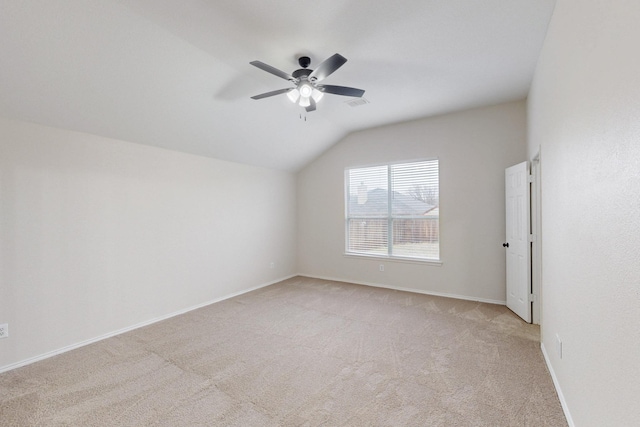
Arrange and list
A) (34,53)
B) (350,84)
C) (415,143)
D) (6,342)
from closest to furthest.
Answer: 1. (34,53)
2. (6,342)
3. (350,84)
4. (415,143)

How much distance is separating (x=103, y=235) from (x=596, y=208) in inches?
172

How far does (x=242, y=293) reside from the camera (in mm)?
4969

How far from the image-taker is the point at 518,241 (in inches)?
147

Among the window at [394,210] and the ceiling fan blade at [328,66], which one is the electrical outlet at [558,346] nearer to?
the window at [394,210]

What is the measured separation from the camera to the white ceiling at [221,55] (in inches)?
85.0

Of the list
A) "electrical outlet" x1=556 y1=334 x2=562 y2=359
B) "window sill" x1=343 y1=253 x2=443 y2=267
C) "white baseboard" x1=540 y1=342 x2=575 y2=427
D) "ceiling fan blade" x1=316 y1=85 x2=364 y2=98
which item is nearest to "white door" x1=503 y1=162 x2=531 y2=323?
"white baseboard" x1=540 y1=342 x2=575 y2=427

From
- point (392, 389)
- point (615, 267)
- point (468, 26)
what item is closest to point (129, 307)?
point (392, 389)

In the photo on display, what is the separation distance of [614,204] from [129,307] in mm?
4472

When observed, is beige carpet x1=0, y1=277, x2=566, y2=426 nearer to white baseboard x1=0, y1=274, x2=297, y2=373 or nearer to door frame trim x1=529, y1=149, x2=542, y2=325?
white baseboard x1=0, y1=274, x2=297, y2=373

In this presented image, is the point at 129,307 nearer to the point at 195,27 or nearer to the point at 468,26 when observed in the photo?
the point at 195,27

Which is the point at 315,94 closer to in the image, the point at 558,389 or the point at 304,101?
the point at 304,101

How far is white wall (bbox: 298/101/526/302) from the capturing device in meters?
4.24

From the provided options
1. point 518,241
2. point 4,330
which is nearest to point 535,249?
point 518,241

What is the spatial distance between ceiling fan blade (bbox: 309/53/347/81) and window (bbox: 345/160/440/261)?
2.96 meters
